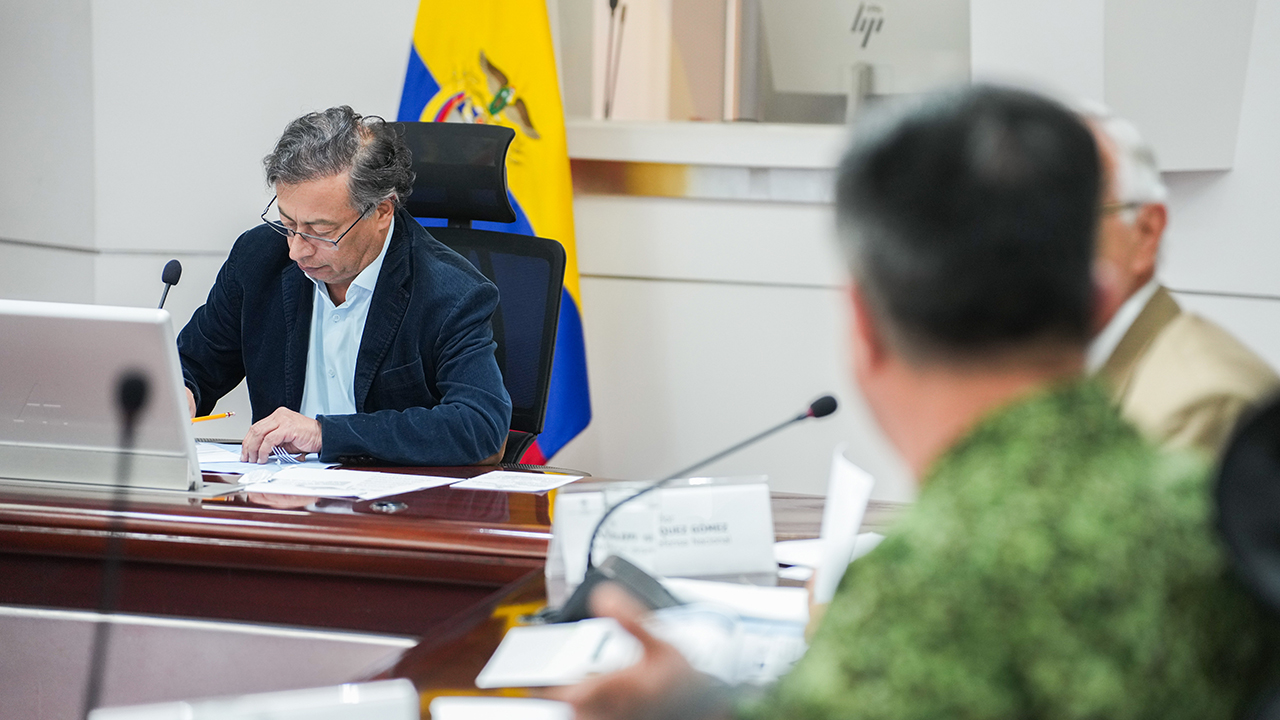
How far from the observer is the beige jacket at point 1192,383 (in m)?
0.88

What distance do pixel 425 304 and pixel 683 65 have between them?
1.65 meters

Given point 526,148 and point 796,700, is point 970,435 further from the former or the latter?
point 526,148

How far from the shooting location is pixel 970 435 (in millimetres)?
586

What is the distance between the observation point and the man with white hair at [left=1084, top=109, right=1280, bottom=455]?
88 centimetres

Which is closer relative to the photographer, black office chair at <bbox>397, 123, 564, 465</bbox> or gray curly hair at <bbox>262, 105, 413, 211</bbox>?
gray curly hair at <bbox>262, 105, 413, 211</bbox>

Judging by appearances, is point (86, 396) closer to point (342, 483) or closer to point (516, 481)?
point (342, 483)

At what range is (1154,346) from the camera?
956 mm

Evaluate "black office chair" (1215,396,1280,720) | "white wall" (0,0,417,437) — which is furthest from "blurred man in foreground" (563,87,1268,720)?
"white wall" (0,0,417,437)

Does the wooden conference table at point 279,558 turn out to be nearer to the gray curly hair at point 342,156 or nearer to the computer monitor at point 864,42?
the gray curly hair at point 342,156

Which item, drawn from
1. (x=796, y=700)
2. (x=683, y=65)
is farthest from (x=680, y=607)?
(x=683, y=65)

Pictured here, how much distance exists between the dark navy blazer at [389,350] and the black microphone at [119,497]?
1.25 ft

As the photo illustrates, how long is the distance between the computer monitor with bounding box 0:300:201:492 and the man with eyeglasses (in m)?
0.40

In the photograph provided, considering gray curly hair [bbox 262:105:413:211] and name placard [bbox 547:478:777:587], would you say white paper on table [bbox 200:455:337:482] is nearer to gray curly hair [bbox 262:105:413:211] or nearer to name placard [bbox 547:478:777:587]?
gray curly hair [bbox 262:105:413:211]

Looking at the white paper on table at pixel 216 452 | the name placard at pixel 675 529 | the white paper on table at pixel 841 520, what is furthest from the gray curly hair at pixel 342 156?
the white paper on table at pixel 841 520
